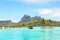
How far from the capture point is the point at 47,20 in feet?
560

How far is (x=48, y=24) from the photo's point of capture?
169000mm

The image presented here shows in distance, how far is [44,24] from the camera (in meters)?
166

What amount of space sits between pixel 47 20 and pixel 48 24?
425cm

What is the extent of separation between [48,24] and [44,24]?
15.5 feet

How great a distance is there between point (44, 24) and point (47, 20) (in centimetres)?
651
